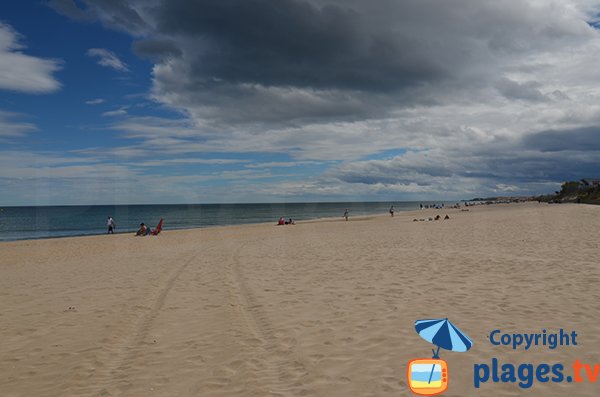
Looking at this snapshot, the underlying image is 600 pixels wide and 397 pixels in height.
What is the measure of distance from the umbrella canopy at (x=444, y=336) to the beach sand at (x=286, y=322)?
17cm

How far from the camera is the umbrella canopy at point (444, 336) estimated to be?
6.53m

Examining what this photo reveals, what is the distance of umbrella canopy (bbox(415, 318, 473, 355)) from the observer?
6.53 meters

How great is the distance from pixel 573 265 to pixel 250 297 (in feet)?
34.7

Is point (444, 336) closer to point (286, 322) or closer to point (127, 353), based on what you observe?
point (286, 322)

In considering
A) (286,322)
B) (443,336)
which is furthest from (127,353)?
(443,336)

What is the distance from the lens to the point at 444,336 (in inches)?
267

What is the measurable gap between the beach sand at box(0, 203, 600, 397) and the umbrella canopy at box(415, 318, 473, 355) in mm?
168

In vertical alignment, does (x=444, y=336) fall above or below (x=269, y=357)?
above

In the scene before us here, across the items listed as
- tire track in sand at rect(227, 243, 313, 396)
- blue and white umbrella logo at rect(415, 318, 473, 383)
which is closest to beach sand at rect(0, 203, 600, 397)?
tire track in sand at rect(227, 243, 313, 396)

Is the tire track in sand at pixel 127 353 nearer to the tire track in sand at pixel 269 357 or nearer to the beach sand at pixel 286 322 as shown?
the beach sand at pixel 286 322

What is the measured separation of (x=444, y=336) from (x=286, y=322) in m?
3.26

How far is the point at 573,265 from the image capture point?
12.9 meters

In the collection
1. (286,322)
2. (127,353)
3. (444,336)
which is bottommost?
(127,353)

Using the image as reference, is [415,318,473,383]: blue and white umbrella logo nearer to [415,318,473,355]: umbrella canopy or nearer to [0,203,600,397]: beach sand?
[415,318,473,355]: umbrella canopy
